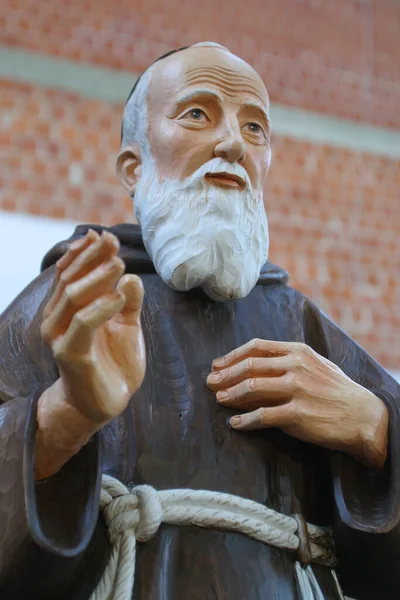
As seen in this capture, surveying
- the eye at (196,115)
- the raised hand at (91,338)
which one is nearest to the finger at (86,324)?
the raised hand at (91,338)

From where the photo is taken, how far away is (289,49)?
3.12 m

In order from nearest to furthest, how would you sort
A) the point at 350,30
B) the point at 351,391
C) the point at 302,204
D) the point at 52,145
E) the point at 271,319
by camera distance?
the point at 351,391 → the point at 271,319 → the point at 52,145 → the point at 302,204 → the point at 350,30

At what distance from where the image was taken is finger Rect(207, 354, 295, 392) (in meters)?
1.56

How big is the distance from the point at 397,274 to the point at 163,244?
1440mm

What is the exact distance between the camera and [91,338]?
1.29m

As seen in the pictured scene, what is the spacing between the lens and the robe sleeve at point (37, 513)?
1.36 m

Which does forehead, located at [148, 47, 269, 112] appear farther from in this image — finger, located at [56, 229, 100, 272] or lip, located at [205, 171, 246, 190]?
finger, located at [56, 229, 100, 272]

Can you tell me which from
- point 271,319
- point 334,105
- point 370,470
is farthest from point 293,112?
point 370,470

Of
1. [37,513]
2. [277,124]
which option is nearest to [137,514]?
[37,513]

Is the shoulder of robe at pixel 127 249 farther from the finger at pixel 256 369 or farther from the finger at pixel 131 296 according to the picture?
the finger at pixel 131 296

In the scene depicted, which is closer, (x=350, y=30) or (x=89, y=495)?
(x=89, y=495)

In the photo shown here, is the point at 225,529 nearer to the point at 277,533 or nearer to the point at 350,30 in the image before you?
the point at 277,533

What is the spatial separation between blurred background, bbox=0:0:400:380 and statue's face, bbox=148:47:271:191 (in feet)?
2.82

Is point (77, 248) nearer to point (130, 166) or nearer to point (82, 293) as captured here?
point (82, 293)
